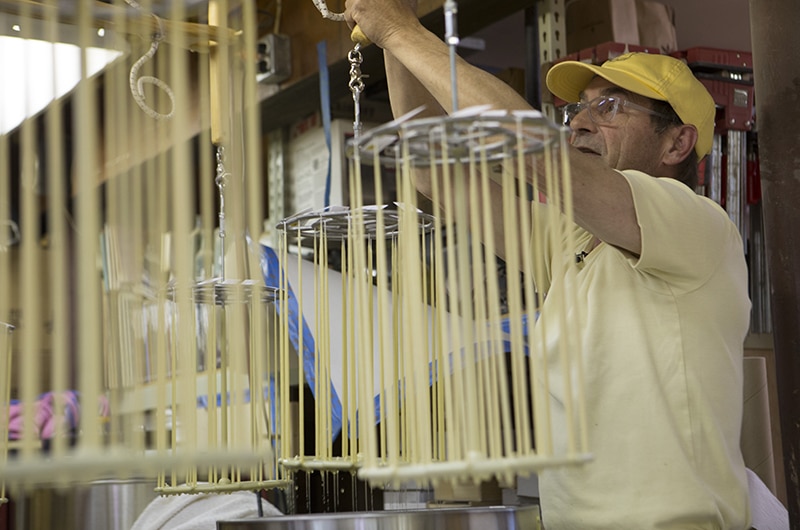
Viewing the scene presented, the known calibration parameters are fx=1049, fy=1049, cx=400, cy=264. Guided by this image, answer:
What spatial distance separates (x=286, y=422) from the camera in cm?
126

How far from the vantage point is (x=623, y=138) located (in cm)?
158

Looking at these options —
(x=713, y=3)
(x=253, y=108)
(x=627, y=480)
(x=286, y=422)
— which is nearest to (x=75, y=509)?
(x=286, y=422)

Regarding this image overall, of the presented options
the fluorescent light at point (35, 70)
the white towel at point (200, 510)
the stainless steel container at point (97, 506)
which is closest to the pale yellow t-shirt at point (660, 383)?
the fluorescent light at point (35, 70)

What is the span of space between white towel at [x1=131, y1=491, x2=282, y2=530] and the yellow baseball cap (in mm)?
929

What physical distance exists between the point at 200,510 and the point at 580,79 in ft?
3.29

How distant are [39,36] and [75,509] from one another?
4.03ft

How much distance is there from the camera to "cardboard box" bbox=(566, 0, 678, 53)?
7.71 ft

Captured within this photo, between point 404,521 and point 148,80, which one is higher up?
point 148,80

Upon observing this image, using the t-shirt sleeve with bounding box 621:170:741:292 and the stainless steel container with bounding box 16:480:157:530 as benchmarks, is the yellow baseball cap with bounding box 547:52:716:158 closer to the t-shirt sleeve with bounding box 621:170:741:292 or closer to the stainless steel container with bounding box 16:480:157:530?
the t-shirt sleeve with bounding box 621:170:741:292

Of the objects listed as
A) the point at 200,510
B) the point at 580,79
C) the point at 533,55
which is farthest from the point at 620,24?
the point at 200,510

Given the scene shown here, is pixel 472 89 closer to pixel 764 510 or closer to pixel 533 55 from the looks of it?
pixel 764 510

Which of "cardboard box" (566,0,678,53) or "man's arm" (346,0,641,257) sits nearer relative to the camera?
"man's arm" (346,0,641,257)

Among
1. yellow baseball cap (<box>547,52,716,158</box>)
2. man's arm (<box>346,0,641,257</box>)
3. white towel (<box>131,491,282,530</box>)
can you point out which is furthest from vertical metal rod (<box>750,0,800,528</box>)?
white towel (<box>131,491,282,530</box>)

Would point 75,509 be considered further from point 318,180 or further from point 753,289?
point 753,289
